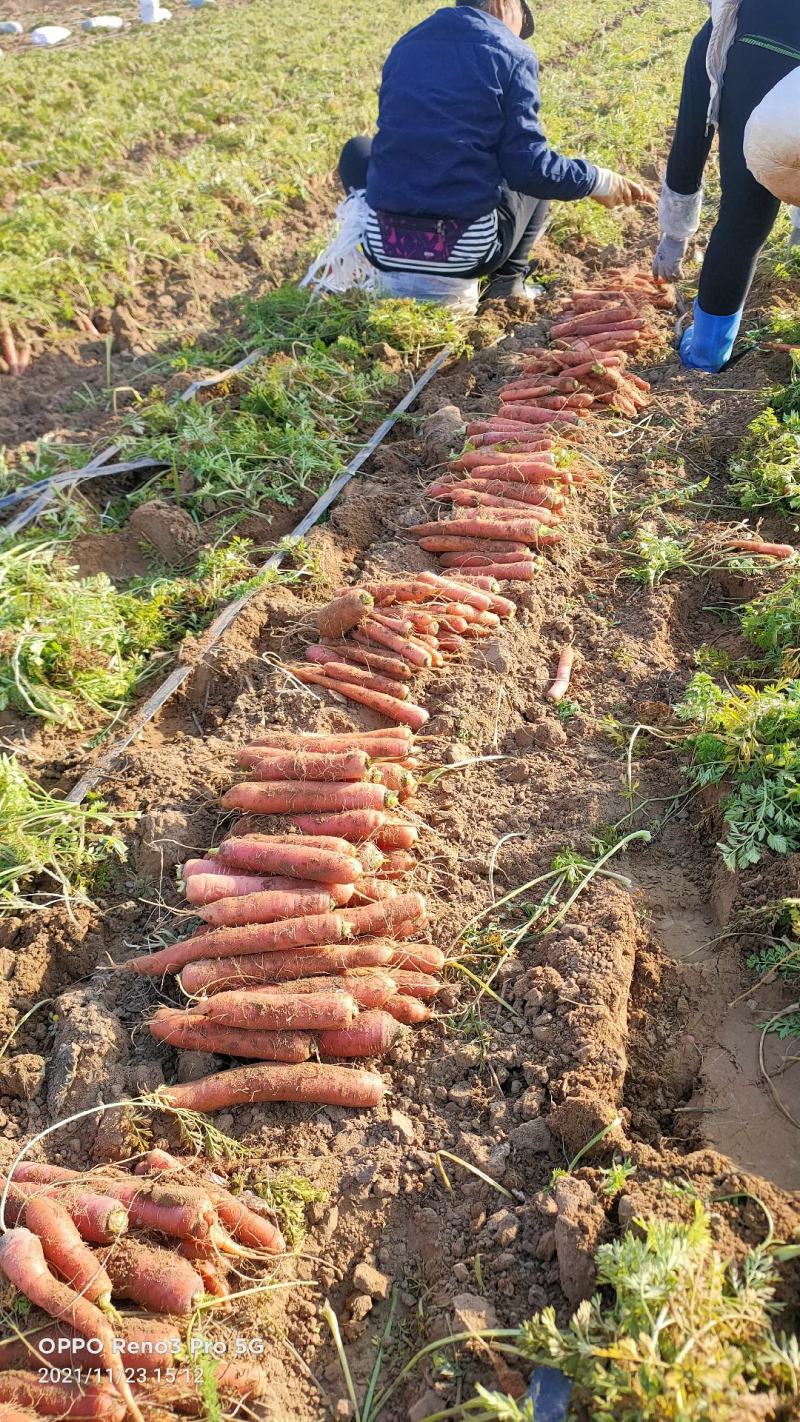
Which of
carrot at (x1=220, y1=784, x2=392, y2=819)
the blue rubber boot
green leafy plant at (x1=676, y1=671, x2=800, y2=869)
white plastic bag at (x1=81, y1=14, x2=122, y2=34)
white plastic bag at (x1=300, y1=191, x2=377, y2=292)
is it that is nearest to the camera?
green leafy plant at (x1=676, y1=671, x2=800, y2=869)

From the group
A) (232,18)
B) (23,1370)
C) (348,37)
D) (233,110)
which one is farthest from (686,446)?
(232,18)

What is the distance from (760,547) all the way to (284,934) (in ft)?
9.66

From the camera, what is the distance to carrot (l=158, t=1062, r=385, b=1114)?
263 cm

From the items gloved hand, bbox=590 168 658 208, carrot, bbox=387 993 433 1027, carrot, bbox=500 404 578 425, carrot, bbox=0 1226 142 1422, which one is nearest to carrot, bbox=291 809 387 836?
carrot, bbox=387 993 433 1027

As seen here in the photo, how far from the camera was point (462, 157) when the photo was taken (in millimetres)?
5801

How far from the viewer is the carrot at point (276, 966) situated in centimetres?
286

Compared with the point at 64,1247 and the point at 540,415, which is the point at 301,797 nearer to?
the point at 64,1247

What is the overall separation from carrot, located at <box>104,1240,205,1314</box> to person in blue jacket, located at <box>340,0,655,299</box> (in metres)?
6.23

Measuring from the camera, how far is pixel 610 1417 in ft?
5.76

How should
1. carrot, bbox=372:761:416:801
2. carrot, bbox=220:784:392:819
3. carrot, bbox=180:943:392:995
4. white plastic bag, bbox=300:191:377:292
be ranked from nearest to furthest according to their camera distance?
carrot, bbox=180:943:392:995 → carrot, bbox=220:784:392:819 → carrot, bbox=372:761:416:801 → white plastic bag, bbox=300:191:377:292

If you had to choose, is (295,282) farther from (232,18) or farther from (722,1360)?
(232,18)

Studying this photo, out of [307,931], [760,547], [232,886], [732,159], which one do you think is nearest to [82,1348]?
[307,931]

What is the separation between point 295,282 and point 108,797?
231 inches

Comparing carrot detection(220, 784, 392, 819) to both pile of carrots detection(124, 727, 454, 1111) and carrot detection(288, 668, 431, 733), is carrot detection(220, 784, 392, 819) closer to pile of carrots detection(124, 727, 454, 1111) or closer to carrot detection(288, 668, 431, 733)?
pile of carrots detection(124, 727, 454, 1111)
